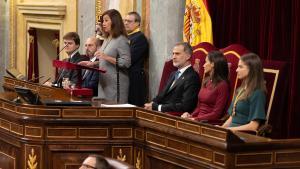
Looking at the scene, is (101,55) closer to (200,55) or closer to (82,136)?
(200,55)

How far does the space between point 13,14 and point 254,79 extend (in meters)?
8.26

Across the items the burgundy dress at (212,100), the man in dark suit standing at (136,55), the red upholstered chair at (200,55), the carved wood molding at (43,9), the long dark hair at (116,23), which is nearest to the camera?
the burgundy dress at (212,100)

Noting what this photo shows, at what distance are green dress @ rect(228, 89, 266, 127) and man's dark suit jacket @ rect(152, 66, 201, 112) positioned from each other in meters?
0.79

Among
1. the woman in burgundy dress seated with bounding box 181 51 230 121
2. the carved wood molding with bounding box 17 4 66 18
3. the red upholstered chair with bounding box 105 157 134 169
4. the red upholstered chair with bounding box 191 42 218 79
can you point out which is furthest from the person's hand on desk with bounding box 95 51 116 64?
the red upholstered chair with bounding box 105 157 134 169

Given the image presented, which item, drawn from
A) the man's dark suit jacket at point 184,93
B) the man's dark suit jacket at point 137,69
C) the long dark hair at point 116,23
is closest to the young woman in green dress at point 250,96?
the man's dark suit jacket at point 184,93

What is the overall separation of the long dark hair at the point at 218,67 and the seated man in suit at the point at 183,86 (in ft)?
1.07

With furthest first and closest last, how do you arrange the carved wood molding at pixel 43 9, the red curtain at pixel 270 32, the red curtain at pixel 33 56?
the red curtain at pixel 33 56 → the carved wood molding at pixel 43 9 → the red curtain at pixel 270 32

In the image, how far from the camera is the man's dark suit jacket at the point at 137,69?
8312mm

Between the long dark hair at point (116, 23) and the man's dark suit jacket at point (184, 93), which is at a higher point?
the long dark hair at point (116, 23)

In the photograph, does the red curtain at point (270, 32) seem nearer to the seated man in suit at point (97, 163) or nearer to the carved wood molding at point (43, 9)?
the seated man in suit at point (97, 163)

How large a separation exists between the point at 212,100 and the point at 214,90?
86 millimetres

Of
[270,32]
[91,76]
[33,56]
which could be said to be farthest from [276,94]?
[33,56]

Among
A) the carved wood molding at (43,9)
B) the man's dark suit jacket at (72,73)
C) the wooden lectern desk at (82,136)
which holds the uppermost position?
the carved wood molding at (43,9)

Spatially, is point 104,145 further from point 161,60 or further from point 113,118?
point 161,60
